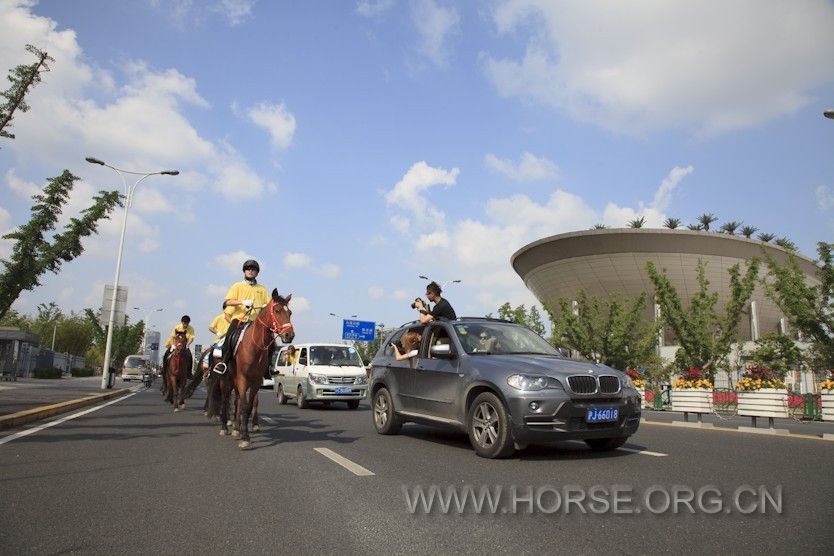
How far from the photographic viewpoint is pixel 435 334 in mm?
9102

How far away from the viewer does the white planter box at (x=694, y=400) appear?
1417cm

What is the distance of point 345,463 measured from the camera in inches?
267

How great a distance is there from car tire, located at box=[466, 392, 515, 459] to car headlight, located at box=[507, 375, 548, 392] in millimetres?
307

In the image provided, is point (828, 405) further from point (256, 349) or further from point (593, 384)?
point (256, 349)

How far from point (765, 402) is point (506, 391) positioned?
8.31m

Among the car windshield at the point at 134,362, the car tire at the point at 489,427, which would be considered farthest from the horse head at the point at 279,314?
the car windshield at the point at 134,362

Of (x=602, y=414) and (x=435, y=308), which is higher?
(x=435, y=308)

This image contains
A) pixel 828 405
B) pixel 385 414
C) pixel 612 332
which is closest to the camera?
pixel 385 414

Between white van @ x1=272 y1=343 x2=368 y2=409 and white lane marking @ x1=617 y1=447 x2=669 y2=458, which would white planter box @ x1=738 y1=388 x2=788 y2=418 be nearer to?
white lane marking @ x1=617 y1=447 x2=669 y2=458

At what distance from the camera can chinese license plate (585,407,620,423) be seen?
6.90 metres

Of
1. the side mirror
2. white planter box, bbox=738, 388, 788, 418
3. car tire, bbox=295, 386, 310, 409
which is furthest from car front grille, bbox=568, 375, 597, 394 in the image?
car tire, bbox=295, 386, 310, 409

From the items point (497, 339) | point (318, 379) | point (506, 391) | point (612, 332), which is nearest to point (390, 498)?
point (506, 391)

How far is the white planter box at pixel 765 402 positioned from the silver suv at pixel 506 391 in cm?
636

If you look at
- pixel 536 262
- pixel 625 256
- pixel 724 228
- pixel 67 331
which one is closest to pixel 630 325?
pixel 625 256
